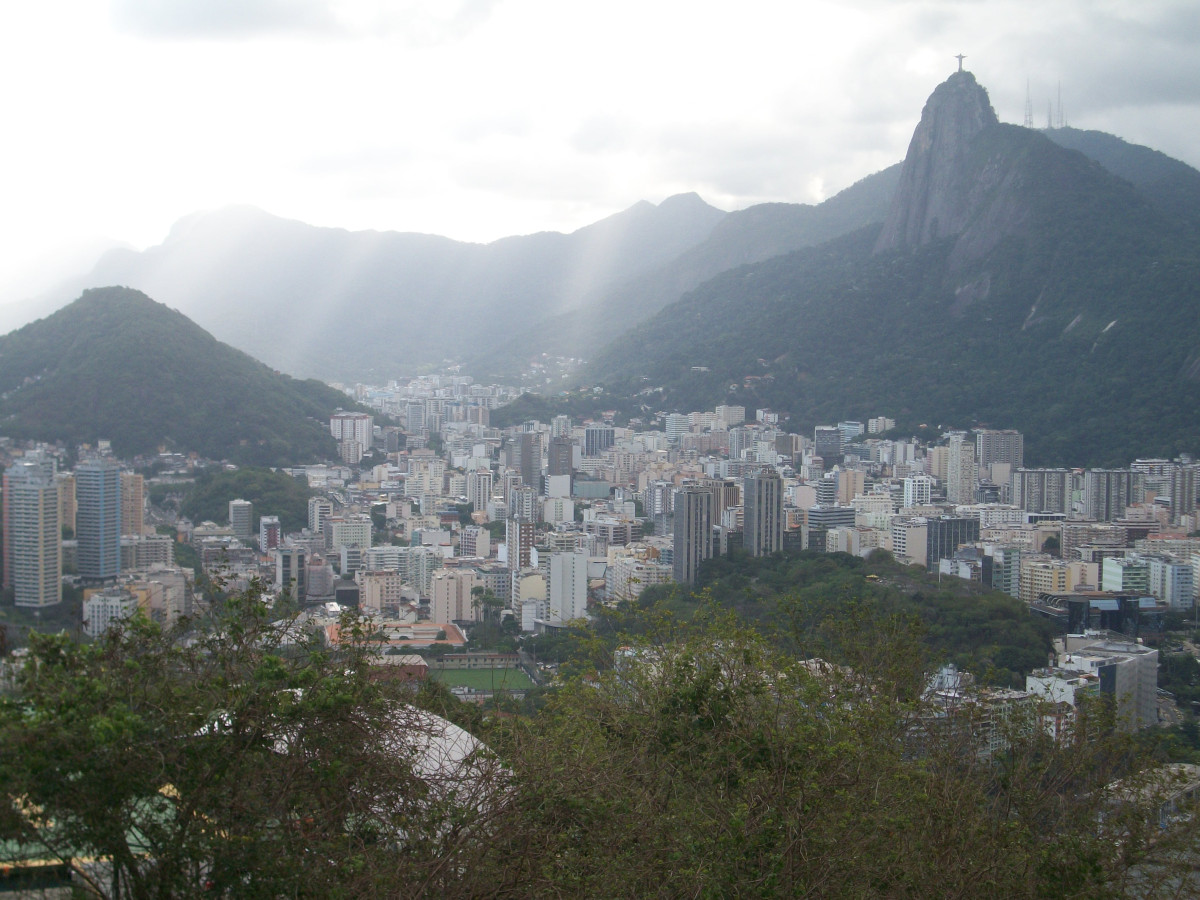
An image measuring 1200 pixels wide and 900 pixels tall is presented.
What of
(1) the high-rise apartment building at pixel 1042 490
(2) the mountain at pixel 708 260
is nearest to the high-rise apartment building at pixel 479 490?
(1) the high-rise apartment building at pixel 1042 490

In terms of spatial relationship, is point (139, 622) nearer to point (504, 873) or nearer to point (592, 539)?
point (504, 873)

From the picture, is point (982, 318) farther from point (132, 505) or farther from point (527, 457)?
point (132, 505)

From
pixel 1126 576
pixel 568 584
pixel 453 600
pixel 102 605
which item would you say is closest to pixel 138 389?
pixel 453 600

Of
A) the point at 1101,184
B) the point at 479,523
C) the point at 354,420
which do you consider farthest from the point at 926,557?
the point at 1101,184

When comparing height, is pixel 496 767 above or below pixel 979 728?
above

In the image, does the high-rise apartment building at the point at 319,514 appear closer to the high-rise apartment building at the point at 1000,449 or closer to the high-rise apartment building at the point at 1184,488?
the high-rise apartment building at the point at 1000,449

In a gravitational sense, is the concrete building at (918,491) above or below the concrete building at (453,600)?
above
